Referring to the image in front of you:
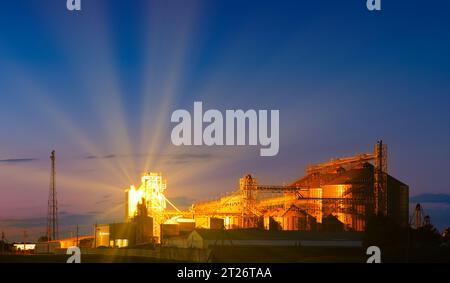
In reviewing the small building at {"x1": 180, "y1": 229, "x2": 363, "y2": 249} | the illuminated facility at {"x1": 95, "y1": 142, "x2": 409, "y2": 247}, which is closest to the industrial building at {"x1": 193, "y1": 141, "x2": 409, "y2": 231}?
the illuminated facility at {"x1": 95, "y1": 142, "x2": 409, "y2": 247}

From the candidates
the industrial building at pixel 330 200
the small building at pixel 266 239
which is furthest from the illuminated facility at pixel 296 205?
the small building at pixel 266 239

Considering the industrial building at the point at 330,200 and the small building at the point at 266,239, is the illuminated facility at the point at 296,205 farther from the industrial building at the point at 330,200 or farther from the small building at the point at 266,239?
the small building at the point at 266,239

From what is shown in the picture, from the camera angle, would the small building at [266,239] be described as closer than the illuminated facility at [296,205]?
Yes

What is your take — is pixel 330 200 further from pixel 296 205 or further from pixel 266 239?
pixel 266 239

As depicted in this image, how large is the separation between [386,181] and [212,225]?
2492 centimetres

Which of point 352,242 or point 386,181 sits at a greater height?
point 386,181

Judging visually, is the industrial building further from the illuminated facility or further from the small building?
the small building

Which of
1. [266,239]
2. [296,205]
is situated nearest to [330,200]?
[296,205]

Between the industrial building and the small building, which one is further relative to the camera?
the industrial building

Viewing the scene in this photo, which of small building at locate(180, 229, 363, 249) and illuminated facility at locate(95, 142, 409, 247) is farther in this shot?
illuminated facility at locate(95, 142, 409, 247)
